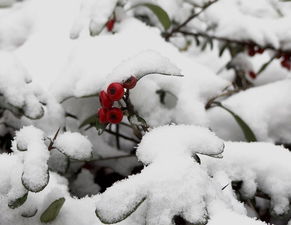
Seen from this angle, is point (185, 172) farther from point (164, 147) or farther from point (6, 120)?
point (6, 120)

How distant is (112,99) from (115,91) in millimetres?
→ 22

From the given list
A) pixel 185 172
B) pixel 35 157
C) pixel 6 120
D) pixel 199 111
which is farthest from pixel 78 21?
Result: pixel 185 172

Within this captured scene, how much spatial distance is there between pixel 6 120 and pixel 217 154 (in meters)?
0.63

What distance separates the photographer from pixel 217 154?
0.77 meters

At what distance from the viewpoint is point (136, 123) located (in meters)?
0.91

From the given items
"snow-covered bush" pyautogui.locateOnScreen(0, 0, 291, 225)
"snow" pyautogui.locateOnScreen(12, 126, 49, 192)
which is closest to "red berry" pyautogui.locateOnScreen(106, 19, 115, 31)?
"snow-covered bush" pyautogui.locateOnScreen(0, 0, 291, 225)

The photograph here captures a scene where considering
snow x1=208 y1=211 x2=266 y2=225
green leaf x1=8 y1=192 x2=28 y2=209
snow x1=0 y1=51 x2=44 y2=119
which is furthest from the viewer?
snow x1=0 y1=51 x2=44 y2=119

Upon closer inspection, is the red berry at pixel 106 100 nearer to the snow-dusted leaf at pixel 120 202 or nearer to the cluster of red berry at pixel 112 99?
the cluster of red berry at pixel 112 99

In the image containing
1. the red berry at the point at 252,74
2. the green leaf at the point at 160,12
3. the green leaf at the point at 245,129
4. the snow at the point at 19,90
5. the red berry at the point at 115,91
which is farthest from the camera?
the red berry at the point at 252,74

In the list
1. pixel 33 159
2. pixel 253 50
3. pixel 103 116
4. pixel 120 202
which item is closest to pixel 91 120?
pixel 103 116

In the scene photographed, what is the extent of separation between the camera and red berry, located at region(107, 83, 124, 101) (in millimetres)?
869

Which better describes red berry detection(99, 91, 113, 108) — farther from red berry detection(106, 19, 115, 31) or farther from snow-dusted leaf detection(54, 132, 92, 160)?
red berry detection(106, 19, 115, 31)

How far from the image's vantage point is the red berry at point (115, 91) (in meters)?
0.87

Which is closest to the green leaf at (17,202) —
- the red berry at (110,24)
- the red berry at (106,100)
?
the red berry at (106,100)
